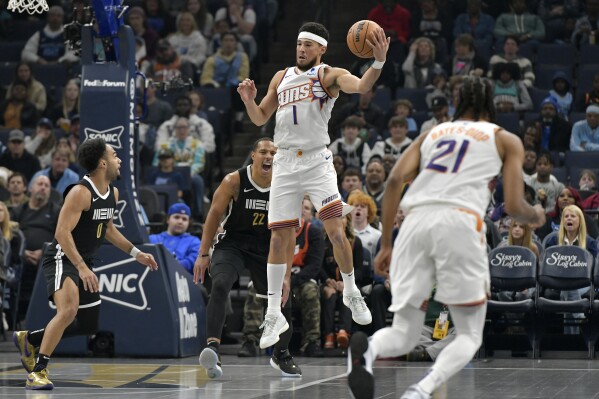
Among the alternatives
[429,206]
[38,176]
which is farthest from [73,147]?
[429,206]

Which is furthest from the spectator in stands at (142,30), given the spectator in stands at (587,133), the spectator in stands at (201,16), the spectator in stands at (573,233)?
the spectator in stands at (573,233)

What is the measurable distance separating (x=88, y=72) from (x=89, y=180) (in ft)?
8.34

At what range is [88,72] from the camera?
13016mm

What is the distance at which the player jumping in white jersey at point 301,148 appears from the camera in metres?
10.4

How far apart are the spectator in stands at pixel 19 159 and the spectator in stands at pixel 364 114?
4494 millimetres

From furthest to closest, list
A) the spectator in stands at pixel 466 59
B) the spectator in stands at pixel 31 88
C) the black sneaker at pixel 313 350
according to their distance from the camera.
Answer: the spectator in stands at pixel 31 88, the spectator in stands at pixel 466 59, the black sneaker at pixel 313 350

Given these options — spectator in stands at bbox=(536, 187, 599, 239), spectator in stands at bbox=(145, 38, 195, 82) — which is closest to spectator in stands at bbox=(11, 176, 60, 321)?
spectator in stands at bbox=(145, 38, 195, 82)

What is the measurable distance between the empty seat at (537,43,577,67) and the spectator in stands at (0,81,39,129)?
8.16 meters

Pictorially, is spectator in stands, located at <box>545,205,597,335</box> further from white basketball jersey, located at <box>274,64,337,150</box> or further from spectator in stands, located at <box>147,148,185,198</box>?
spectator in stands, located at <box>147,148,185,198</box>

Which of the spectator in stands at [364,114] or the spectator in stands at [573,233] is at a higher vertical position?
the spectator in stands at [364,114]

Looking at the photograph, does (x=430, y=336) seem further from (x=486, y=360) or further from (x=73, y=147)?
(x=73, y=147)

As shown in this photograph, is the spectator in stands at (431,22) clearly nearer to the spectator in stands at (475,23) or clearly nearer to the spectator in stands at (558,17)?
the spectator in stands at (475,23)

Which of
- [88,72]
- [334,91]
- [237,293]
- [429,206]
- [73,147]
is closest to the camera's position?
[429,206]

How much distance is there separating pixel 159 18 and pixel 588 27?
7.49 m
